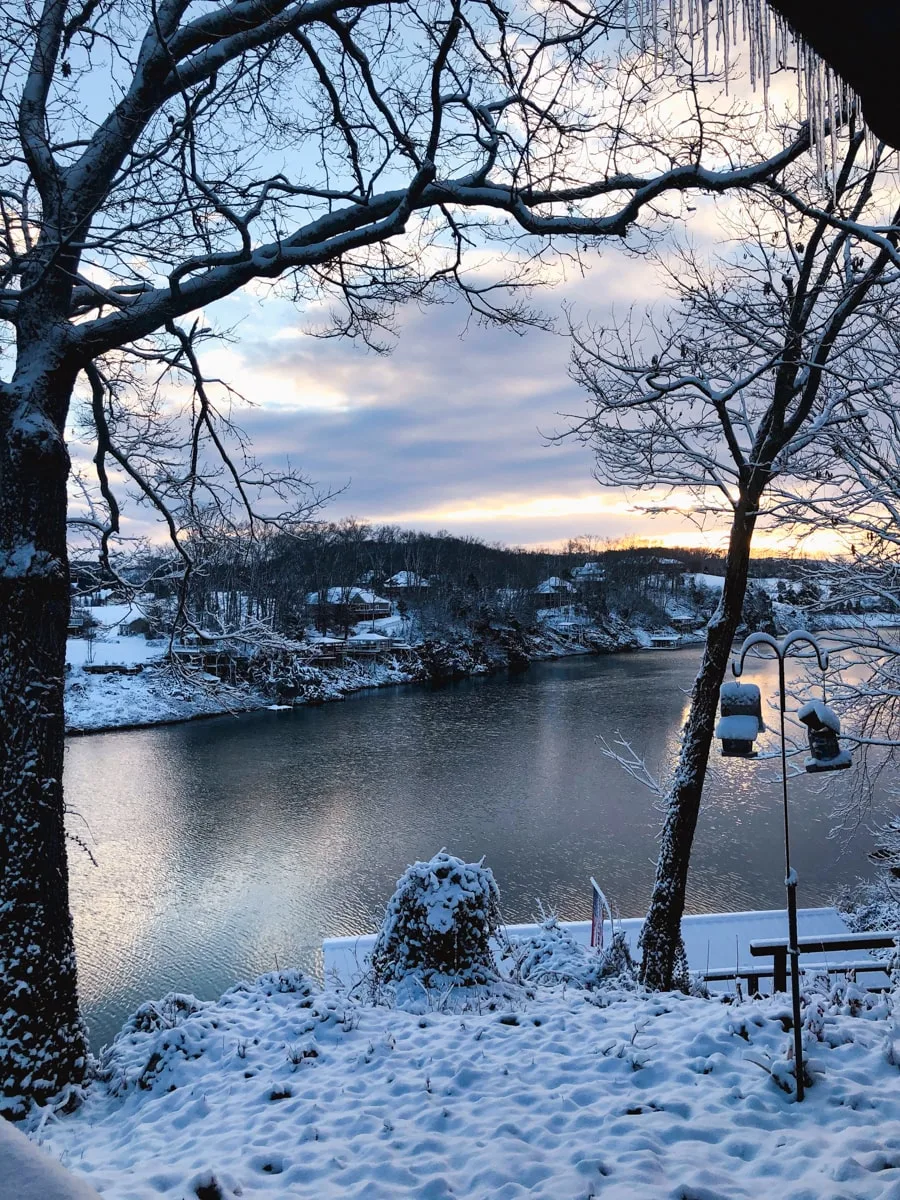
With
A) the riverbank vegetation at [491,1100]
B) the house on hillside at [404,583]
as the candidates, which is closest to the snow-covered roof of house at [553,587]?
the house on hillside at [404,583]

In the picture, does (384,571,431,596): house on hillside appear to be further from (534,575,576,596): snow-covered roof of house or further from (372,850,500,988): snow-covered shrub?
(372,850,500,988): snow-covered shrub

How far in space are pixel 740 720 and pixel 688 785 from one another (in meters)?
3.53

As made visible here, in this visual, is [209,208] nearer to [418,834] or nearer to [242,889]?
[242,889]

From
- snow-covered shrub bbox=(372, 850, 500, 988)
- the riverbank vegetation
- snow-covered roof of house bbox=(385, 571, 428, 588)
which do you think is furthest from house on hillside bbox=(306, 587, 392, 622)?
the riverbank vegetation

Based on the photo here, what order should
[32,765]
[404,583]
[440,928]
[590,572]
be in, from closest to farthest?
[32,765] → [440,928] → [404,583] → [590,572]

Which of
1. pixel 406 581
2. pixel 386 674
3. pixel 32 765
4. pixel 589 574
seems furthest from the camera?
pixel 589 574

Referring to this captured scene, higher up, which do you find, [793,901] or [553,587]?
[553,587]

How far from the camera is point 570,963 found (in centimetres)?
795

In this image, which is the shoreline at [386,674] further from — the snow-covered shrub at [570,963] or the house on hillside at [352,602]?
the house on hillside at [352,602]

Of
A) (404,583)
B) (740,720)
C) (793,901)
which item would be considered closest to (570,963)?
(793,901)

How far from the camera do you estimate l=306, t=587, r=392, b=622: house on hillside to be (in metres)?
52.7

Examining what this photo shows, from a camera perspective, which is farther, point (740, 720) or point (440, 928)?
point (440, 928)

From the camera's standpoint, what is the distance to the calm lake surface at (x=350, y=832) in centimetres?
1342

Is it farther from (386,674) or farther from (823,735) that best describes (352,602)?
(823,735)
